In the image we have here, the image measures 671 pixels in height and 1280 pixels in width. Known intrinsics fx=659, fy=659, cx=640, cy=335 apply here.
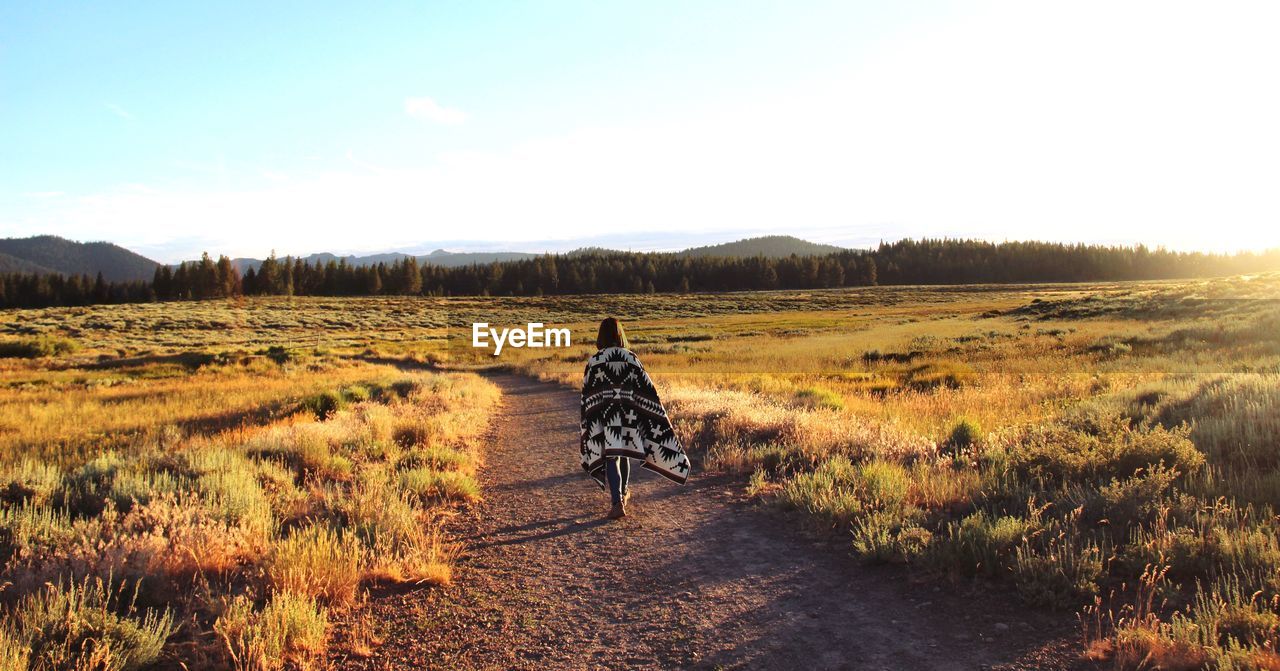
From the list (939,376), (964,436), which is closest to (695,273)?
(939,376)

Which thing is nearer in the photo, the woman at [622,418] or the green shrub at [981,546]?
the green shrub at [981,546]

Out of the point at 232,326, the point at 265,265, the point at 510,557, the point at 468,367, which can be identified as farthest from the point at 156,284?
the point at 510,557

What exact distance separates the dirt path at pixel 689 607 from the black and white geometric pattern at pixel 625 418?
638mm

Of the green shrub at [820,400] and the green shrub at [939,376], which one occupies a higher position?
the green shrub at [820,400]

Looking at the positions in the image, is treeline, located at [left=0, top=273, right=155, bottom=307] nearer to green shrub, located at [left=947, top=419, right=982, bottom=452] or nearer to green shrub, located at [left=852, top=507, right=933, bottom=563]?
green shrub, located at [left=947, top=419, right=982, bottom=452]

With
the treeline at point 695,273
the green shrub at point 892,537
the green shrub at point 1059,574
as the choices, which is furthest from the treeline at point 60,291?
the green shrub at point 1059,574

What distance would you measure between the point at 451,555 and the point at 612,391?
2634mm

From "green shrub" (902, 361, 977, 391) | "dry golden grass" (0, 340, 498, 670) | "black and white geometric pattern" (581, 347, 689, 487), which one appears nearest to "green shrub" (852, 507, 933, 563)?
"black and white geometric pattern" (581, 347, 689, 487)

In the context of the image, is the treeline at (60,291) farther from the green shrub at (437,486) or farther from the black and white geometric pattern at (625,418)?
the black and white geometric pattern at (625,418)

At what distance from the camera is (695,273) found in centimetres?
15350

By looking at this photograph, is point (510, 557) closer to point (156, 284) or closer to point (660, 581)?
point (660, 581)

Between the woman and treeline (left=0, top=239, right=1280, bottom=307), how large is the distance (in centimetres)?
13044

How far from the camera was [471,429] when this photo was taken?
1381 centimetres

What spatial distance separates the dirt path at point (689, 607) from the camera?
436cm
